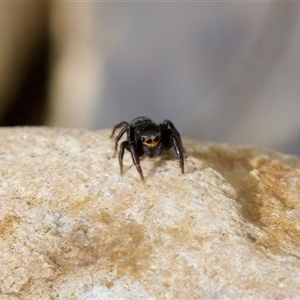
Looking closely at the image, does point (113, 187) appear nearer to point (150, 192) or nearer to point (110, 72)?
point (150, 192)

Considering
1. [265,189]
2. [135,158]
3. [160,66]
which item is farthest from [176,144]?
[160,66]

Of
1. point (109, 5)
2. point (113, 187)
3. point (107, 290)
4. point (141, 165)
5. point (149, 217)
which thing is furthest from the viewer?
point (109, 5)

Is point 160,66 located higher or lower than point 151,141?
lower

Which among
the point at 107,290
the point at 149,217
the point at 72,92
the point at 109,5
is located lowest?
the point at 72,92

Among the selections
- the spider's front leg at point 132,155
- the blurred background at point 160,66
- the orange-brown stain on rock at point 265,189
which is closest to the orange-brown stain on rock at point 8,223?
the spider's front leg at point 132,155

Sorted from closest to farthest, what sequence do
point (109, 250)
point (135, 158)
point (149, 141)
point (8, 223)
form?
point (109, 250), point (8, 223), point (135, 158), point (149, 141)

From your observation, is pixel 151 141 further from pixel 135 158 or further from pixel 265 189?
pixel 265 189

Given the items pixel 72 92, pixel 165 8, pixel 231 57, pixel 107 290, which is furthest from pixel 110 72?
pixel 107 290

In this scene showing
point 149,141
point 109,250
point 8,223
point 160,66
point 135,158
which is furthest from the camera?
point 160,66

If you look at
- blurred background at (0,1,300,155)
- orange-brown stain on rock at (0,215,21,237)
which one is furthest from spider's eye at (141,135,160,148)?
blurred background at (0,1,300,155)
